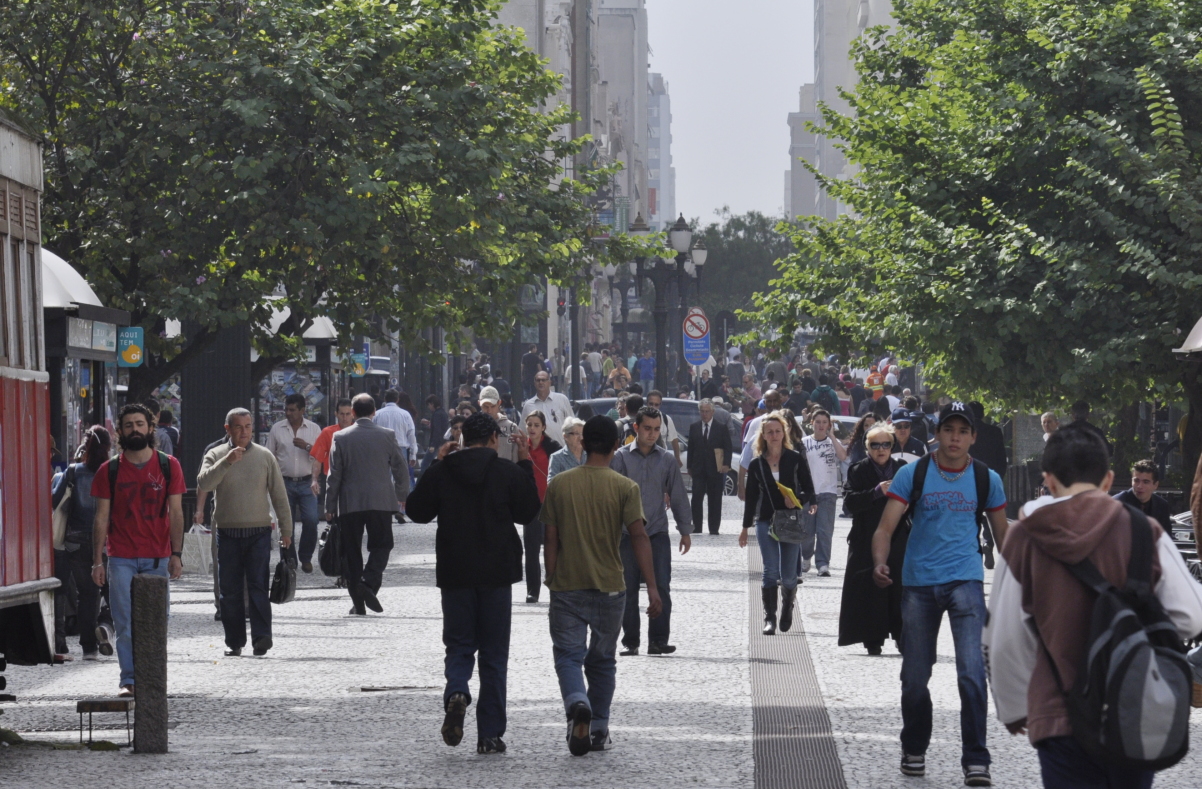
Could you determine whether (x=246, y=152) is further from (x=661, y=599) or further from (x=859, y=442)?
(x=661, y=599)

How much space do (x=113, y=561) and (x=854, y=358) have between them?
671 inches

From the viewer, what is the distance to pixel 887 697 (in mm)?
10719

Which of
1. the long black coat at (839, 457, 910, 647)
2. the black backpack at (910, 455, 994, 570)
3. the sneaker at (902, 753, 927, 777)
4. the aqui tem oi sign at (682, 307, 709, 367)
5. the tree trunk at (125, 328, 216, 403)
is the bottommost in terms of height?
the sneaker at (902, 753, 927, 777)

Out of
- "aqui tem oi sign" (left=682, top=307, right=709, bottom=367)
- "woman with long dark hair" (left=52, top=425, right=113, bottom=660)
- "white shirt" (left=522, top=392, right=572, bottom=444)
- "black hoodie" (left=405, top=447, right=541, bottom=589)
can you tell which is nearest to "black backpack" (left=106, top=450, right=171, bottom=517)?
"woman with long dark hair" (left=52, top=425, right=113, bottom=660)

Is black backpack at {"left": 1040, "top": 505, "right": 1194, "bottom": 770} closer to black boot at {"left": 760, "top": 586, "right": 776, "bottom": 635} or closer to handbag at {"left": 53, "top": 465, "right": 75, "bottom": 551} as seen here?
handbag at {"left": 53, "top": 465, "right": 75, "bottom": 551}

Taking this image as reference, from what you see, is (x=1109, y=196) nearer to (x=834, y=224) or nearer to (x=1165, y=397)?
(x=1165, y=397)

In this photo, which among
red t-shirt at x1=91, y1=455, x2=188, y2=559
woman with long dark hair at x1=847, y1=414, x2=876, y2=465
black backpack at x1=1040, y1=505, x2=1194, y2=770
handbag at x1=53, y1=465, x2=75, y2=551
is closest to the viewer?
black backpack at x1=1040, y1=505, x2=1194, y2=770

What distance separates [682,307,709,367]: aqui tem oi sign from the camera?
38.1 m

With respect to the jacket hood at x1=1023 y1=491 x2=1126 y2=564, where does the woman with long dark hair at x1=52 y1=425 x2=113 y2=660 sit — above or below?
below

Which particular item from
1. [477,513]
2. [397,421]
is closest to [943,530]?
[477,513]

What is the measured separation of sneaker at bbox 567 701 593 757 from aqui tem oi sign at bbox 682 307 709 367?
2940 centimetres

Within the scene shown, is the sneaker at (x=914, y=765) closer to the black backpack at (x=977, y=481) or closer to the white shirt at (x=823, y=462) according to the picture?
the black backpack at (x=977, y=481)

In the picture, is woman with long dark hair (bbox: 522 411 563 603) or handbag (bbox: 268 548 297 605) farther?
woman with long dark hair (bbox: 522 411 563 603)

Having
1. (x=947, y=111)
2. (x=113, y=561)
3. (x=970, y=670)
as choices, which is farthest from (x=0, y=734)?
(x=947, y=111)
